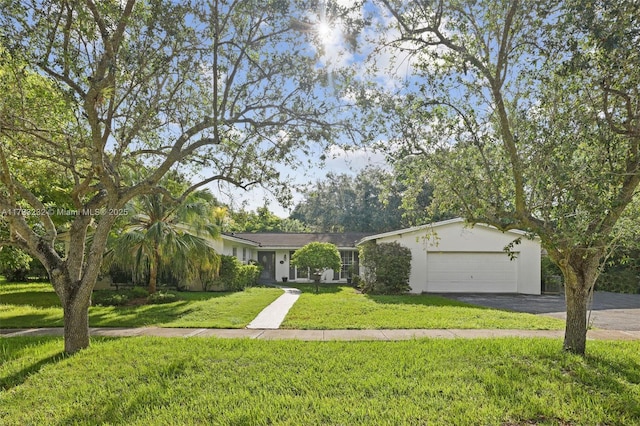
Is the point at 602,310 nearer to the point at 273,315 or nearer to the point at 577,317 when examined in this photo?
the point at 577,317

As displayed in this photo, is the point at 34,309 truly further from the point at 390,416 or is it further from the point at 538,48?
the point at 538,48

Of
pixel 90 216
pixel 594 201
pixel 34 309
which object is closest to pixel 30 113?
pixel 90 216

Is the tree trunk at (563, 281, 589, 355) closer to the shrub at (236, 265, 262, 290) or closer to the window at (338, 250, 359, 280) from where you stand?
the shrub at (236, 265, 262, 290)

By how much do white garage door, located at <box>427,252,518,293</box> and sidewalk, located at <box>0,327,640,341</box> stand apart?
33.3 ft

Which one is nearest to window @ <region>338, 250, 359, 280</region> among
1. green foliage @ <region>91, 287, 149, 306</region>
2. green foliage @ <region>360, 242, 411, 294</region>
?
green foliage @ <region>360, 242, 411, 294</region>

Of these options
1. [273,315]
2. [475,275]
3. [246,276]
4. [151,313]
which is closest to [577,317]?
[273,315]

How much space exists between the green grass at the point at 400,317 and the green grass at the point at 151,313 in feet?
5.21

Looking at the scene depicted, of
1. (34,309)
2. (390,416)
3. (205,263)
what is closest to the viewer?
(390,416)

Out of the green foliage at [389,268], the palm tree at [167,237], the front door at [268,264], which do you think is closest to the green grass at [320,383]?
the palm tree at [167,237]

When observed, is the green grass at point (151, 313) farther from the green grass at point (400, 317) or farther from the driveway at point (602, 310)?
the driveway at point (602, 310)

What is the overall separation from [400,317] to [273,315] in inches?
143

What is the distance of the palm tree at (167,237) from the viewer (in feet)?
47.3

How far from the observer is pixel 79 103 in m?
6.75

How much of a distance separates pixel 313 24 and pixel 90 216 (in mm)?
5515
